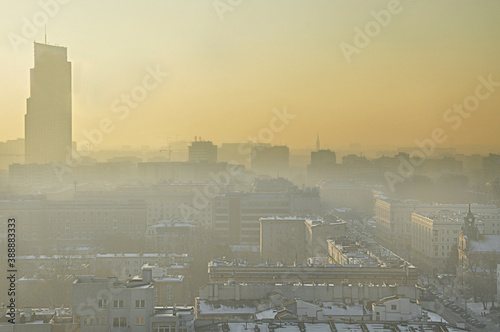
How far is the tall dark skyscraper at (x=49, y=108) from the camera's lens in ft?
226

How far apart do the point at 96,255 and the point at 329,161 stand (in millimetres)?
69572

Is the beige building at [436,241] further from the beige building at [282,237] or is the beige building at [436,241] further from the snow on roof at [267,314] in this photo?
the snow on roof at [267,314]

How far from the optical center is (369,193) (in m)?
57.5

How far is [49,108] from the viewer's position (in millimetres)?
70812

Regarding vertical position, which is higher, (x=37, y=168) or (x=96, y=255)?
(x=37, y=168)

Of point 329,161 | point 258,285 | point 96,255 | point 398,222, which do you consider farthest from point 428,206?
point 329,161

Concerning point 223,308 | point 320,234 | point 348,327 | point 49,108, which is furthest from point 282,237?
point 49,108

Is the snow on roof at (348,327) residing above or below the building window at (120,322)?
below

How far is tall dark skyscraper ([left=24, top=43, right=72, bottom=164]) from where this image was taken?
68.9m

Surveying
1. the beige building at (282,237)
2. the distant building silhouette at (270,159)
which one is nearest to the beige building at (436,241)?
the beige building at (282,237)

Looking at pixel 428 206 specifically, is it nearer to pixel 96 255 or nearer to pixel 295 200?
pixel 295 200

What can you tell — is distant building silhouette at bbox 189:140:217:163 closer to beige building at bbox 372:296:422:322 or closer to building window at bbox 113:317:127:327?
beige building at bbox 372:296:422:322

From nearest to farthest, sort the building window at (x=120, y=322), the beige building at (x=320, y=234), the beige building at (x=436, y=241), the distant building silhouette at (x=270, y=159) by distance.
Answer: the building window at (x=120, y=322) → the beige building at (x=320, y=234) → the beige building at (x=436, y=241) → the distant building silhouette at (x=270, y=159)

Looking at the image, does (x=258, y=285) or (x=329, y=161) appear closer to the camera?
(x=258, y=285)
